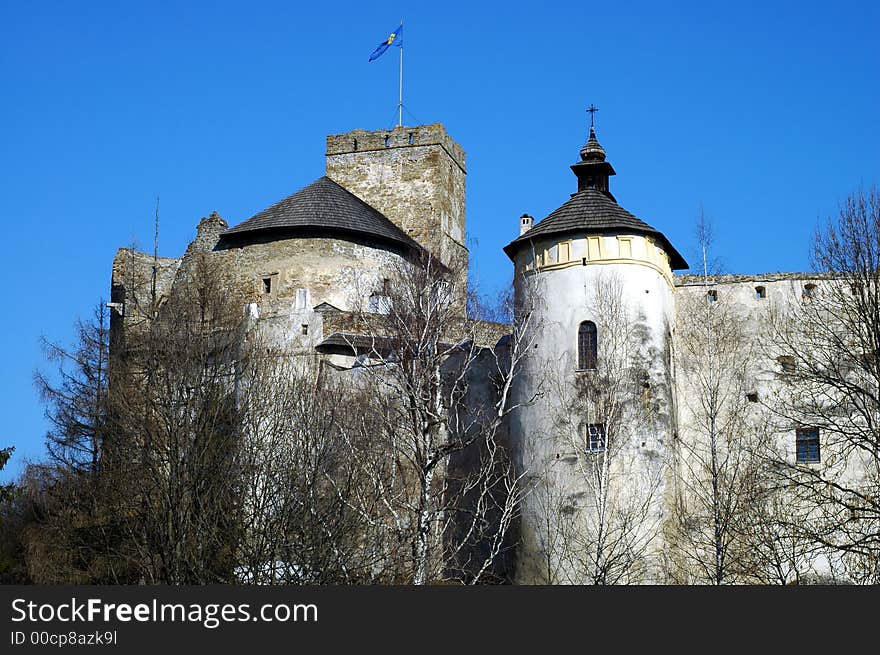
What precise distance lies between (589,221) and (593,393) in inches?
202

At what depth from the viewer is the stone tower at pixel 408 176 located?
5638 centimetres

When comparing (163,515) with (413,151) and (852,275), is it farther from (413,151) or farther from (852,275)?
(413,151)

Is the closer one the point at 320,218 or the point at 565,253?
the point at 565,253

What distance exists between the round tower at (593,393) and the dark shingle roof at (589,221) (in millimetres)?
44

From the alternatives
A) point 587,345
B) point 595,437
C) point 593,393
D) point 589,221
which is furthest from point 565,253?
→ point 595,437

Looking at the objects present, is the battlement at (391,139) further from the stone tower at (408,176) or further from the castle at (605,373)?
the castle at (605,373)

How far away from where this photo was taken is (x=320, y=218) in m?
48.5

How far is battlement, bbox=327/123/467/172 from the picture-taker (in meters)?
57.7

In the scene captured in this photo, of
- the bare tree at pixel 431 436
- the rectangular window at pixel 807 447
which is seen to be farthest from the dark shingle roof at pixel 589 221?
the rectangular window at pixel 807 447

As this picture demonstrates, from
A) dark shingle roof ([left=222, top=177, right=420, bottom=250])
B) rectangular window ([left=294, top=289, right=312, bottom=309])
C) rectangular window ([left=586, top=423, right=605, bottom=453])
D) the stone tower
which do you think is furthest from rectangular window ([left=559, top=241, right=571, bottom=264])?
the stone tower

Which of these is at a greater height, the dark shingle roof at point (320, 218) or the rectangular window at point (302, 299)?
the dark shingle roof at point (320, 218)

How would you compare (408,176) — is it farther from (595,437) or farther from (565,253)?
(595,437)

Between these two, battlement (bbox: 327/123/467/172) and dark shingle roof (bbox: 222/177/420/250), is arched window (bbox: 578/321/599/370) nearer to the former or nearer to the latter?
dark shingle roof (bbox: 222/177/420/250)

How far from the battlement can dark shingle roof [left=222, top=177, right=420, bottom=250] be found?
19.2 ft
